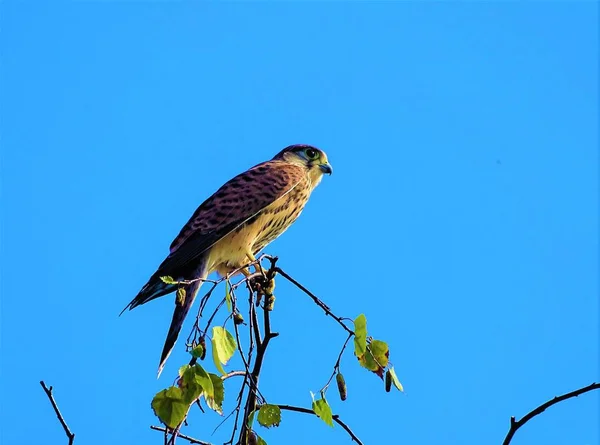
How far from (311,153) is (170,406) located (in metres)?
3.24

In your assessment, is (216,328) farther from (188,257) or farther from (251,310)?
(188,257)

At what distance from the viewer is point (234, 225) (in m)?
4.11

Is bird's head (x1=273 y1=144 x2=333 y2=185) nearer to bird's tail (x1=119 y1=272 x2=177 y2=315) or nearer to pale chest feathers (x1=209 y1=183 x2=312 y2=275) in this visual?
pale chest feathers (x1=209 y1=183 x2=312 y2=275)

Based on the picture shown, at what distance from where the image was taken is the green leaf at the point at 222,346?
2016 millimetres

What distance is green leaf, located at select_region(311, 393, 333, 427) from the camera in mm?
A: 1980

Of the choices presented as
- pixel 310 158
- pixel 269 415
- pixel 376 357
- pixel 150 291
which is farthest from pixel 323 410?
pixel 310 158

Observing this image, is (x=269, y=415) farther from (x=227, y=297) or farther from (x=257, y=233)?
(x=257, y=233)

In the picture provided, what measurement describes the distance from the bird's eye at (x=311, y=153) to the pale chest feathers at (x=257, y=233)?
424 mm

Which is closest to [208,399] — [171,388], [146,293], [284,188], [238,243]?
[171,388]

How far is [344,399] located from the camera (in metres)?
2.11

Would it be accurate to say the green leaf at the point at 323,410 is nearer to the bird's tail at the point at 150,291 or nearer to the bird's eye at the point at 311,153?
the bird's tail at the point at 150,291

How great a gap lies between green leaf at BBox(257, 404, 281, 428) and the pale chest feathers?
216 centimetres

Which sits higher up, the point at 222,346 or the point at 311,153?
the point at 311,153

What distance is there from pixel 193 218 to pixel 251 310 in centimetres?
209
